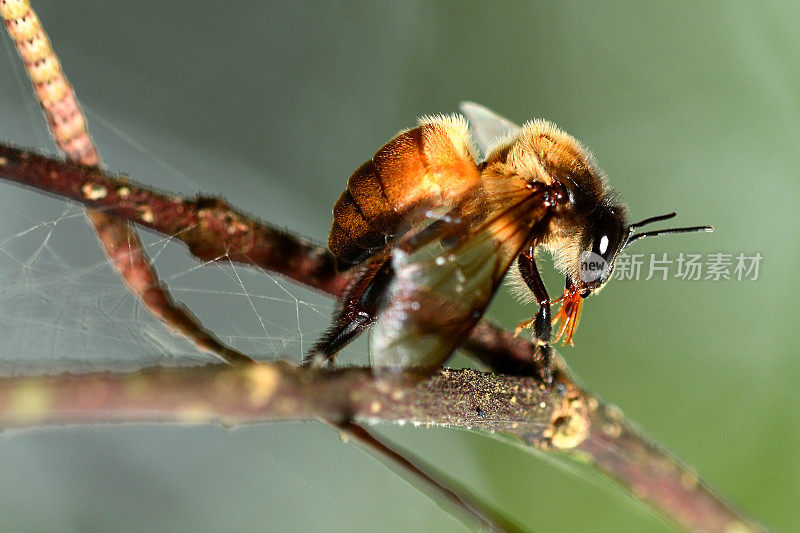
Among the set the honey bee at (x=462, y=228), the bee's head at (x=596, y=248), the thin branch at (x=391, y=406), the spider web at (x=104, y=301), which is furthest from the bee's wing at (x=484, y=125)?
the thin branch at (x=391, y=406)

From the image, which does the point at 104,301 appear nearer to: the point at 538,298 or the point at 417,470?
the point at 417,470

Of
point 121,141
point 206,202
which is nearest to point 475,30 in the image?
point 121,141

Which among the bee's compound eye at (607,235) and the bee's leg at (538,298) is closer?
the bee's leg at (538,298)

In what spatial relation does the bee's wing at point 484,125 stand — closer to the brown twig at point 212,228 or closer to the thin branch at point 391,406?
the brown twig at point 212,228

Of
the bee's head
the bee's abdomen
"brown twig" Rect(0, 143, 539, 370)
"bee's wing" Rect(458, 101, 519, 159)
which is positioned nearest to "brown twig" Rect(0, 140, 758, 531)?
"brown twig" Rect(0, 143, 539, 370)

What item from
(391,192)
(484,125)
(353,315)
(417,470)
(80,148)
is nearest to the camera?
(417,470)

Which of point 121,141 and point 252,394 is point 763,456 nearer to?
point 252,394

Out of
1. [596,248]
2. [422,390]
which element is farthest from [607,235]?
[422,390]
